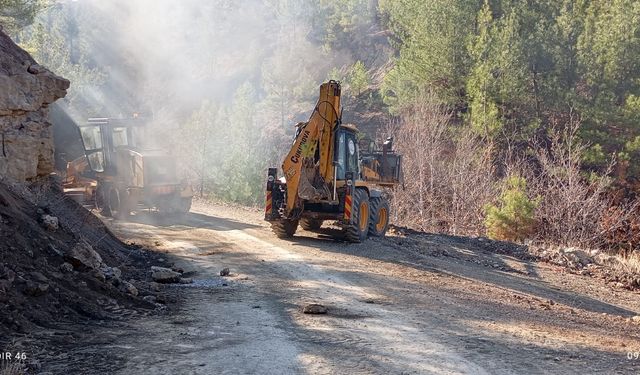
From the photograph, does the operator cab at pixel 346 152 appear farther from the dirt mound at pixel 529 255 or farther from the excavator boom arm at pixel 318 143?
the dirt mound at pixel 529 255

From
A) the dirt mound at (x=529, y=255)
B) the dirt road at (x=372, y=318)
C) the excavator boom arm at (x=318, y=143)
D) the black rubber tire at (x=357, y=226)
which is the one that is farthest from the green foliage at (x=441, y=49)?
the dirt road at (x=372, y=318)

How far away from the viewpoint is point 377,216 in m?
15.3

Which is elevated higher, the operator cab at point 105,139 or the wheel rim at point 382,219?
the operator cab at point 105,139

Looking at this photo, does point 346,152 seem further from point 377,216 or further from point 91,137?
point 91,137

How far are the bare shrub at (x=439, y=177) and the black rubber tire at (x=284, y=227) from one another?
9.79 meters

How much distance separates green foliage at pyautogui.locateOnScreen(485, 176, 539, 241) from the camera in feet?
65.1

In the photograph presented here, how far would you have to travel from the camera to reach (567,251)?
50.0 ft

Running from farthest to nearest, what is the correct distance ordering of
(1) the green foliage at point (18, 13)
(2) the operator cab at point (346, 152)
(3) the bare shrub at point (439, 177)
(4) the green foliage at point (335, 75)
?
(4) the green foliage at point (335, 75)
(3) the bare shrub at point (439, 177)
(1) the green foliage at point (18, 13)
(2) the operator cab at point (346, 152)

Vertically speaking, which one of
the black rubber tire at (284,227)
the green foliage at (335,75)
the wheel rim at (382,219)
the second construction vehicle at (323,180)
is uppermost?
the green foliage at (335,75)

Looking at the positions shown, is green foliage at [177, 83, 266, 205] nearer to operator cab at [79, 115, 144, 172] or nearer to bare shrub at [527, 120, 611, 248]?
operator cab at [79, 115, 144, 172]

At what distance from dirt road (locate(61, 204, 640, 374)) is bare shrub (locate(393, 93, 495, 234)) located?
9.73 meters

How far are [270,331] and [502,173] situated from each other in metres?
23.8

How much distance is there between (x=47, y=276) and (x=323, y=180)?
7.86 meters

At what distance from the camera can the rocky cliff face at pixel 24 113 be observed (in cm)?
1027
